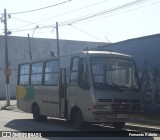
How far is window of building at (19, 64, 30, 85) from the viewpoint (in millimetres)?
20828

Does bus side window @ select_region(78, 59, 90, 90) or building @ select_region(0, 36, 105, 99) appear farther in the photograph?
building @ select_region(0, 36, 105, 99)

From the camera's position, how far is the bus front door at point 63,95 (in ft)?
55.2

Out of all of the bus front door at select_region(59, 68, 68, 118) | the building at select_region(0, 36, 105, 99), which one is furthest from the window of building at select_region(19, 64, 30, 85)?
the building at select_region(0, 36, 105, 99)

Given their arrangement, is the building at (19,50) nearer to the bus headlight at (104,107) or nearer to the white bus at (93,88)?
the white bus at (93,88)

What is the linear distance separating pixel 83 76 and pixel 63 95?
2163 mm

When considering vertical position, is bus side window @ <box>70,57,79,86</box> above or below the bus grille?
above

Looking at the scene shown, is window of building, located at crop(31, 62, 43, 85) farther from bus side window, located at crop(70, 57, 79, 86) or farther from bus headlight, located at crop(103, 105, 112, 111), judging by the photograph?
bus headlight, located at crop(103, 105, 112, 111)

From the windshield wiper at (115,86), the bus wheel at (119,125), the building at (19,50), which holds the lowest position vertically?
the bus wheel at (119,125)

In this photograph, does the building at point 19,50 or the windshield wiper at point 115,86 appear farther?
the building at point 19,50

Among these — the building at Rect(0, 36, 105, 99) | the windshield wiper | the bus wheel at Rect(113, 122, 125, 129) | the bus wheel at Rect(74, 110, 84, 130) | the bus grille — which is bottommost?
the bus wheel at Rect(113, 122, 125, 129)

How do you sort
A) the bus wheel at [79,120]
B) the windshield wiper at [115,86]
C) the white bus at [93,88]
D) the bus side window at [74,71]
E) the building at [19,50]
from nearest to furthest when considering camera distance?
1. the white bus at [93,88]
2. the windshield wiper at [115,86]
3. the bus wheel at [79,120]
4. the bus side window at [74,71]
5. the building at [19,50]

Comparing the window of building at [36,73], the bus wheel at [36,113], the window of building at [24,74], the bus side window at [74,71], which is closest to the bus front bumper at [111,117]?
the bus side window at [74,71]

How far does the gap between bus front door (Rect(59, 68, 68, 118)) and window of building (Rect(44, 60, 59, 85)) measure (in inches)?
17.1

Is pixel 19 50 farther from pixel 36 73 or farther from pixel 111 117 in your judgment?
pixel 111 117
